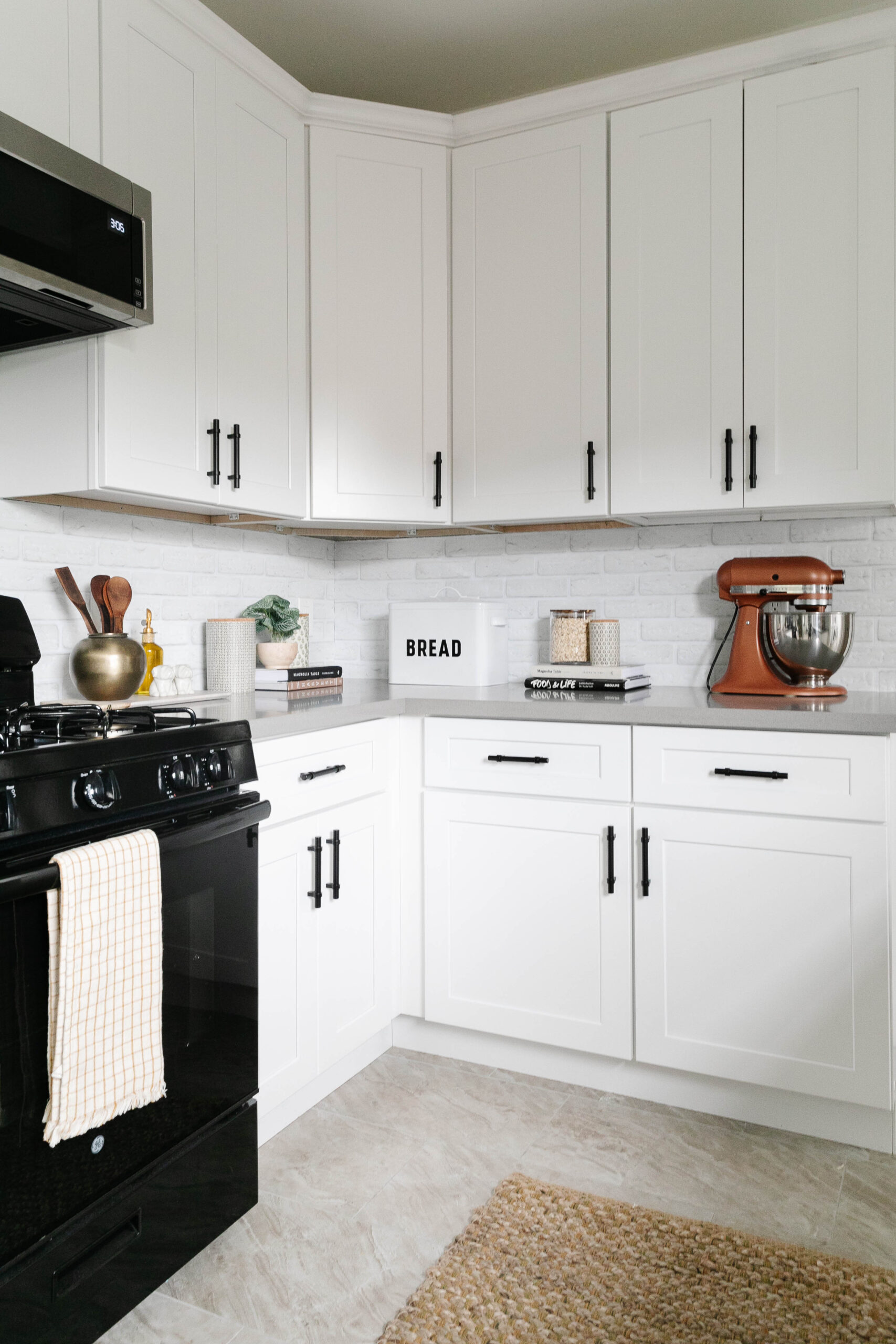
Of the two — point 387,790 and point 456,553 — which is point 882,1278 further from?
point 456,553

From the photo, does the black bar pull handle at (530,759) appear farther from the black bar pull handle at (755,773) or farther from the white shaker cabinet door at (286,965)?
the white shaker cabinet door at (286,965)

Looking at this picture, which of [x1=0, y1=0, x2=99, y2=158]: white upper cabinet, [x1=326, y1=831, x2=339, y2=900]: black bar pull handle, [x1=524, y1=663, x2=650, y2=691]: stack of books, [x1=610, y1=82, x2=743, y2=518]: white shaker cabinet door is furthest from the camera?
[x1=524, y1=663, x2=650, y2=691]: stack of books

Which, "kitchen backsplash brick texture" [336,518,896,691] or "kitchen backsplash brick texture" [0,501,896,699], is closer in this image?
"kitchen backsplash brick texture" [0,501,896,699]

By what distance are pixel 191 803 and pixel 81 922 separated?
327 mm

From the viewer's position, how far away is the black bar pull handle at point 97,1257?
1.37 meters

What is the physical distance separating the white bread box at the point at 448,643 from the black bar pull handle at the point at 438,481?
0.29m


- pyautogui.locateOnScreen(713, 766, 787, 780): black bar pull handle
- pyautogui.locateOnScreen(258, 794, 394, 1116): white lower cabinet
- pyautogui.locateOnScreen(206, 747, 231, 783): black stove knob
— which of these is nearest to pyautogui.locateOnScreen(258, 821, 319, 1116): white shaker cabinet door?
pyautogui.locateOnScreen(258, 794, 394, 1116): white lower cabinet

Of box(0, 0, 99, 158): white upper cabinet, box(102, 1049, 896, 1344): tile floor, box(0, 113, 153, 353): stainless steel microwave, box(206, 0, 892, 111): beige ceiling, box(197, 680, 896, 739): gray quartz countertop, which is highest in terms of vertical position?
box(206, 0, 892, 111): beige ceiling

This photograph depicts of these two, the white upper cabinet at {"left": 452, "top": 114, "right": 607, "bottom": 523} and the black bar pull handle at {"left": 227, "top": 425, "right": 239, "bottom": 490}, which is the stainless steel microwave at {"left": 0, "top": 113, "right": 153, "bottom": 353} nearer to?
the black bar pull handle at {"left": 227, "top": 425, "right": 239, "bottom": 490}

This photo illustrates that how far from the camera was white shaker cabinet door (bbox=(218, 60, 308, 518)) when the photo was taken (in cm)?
228

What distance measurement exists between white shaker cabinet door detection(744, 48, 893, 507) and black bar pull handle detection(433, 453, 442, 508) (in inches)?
33.0

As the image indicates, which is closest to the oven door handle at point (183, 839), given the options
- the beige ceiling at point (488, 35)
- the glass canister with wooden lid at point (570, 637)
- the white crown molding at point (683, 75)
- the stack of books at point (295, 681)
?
the stack of books at point (295, 681)

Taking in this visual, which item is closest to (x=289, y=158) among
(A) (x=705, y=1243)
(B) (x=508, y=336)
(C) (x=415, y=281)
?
(C) (x=415, y=281)

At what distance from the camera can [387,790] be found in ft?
8.13
